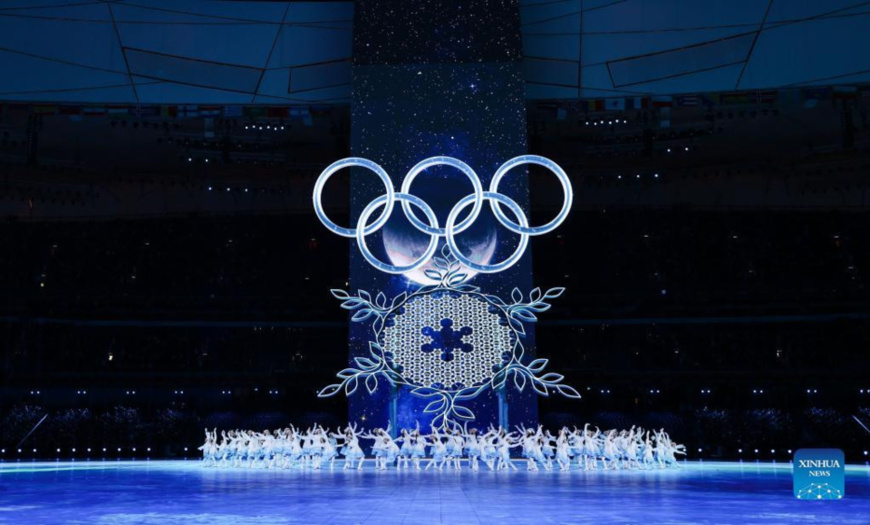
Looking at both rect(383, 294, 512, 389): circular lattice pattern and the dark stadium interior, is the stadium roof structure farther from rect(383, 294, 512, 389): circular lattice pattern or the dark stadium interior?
rect(383, 294, 512, 389): circular lattice pattern

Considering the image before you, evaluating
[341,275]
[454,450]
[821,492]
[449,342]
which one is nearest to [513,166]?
[449,342]

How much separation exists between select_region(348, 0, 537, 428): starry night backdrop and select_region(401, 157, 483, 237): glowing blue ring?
75 centimetres

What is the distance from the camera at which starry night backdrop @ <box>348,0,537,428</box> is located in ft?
64.9

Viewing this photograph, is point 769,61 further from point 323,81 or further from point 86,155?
point 86,155

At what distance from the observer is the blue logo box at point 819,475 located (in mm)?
10836

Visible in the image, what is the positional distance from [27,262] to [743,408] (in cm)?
2391

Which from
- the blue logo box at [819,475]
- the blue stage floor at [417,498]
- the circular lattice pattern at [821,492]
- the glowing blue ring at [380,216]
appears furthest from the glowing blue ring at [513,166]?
the circular lattice pattern at [821,492]

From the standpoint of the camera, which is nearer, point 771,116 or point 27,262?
point 771,116

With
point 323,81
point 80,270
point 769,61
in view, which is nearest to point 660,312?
point 769,61

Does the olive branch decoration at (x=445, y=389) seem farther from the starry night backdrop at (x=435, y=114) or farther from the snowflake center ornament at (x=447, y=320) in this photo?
the starry night backdrop at (x=435, y=114)

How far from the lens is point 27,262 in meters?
30.8

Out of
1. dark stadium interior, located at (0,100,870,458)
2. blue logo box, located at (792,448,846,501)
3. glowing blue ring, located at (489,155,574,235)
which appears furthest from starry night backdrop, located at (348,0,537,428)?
blue logo box, located at (792,448,846,501)

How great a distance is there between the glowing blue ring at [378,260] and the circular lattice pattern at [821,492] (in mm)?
9535

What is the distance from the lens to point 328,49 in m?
22.7
